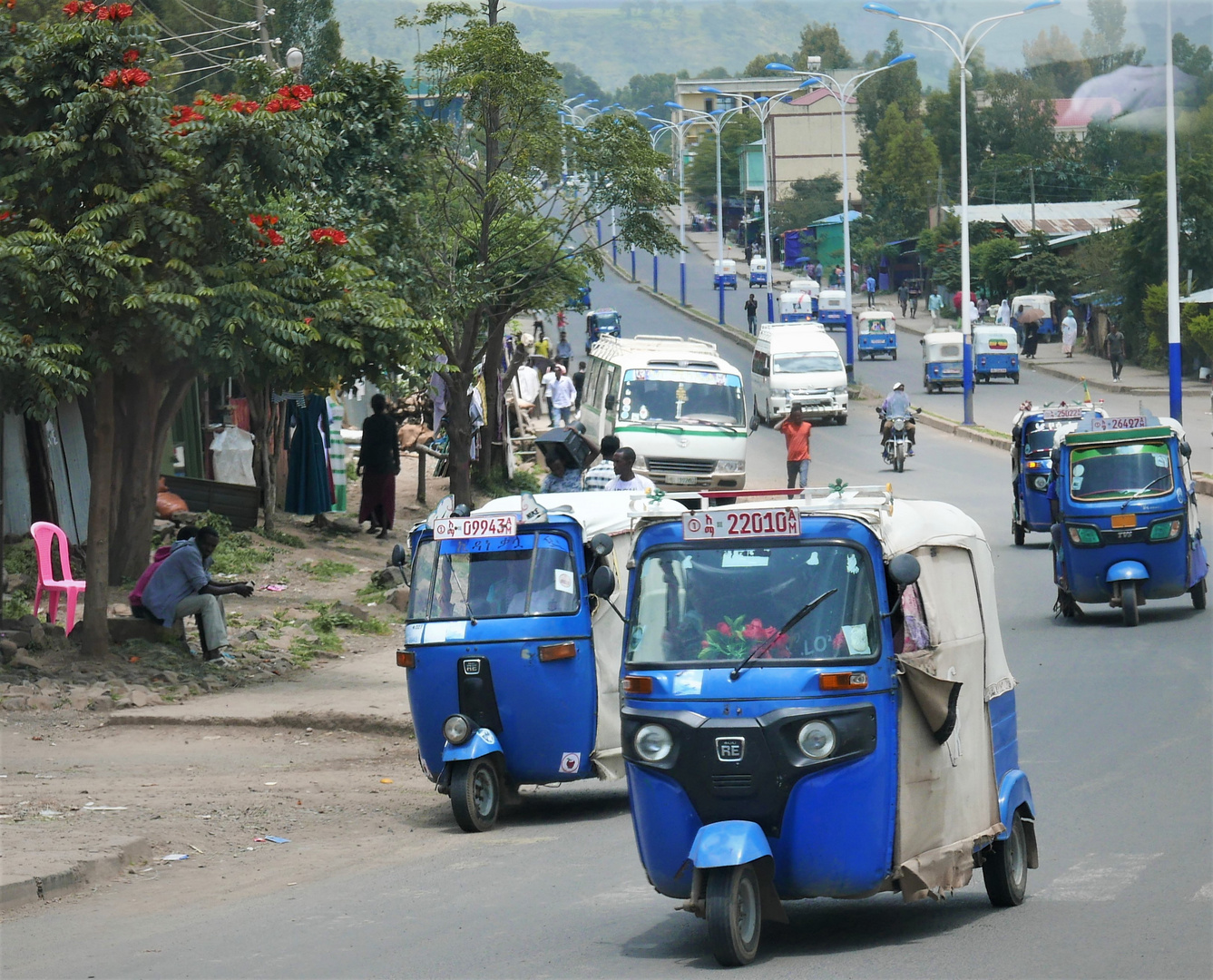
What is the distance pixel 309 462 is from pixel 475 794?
14681mm

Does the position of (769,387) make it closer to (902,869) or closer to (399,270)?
(399,270)

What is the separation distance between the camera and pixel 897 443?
32.0m

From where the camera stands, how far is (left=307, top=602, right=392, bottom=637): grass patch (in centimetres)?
1705

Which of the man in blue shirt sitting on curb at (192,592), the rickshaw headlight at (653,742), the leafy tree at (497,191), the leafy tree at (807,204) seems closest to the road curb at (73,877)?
the rickshaw headlight at (653,742)

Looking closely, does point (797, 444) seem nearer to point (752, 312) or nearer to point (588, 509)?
point (588, 509)

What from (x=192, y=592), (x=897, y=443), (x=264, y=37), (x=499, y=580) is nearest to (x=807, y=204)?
(x=897, y=443)

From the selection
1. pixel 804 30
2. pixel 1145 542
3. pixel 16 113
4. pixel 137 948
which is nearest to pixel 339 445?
pixel 16 113

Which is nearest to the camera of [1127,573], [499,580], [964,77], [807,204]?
[499,580]

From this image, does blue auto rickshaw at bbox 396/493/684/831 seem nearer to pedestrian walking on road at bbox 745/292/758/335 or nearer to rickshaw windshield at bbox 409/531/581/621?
rickshaw windshield at bbox 409/531/581/621

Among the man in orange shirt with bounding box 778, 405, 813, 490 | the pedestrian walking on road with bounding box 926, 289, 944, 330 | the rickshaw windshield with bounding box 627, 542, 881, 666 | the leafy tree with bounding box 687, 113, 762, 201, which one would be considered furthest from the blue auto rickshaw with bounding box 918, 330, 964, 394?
the leafy tree with bounding box 687, 113, 762, 201

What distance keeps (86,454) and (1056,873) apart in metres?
15.4

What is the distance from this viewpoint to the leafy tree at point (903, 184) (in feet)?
324

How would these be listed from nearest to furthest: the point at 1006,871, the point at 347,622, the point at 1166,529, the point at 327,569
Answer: the point at 1006,871, the point at 1166,529, the point at 347,622, the point at 327,569

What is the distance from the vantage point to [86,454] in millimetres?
20219
